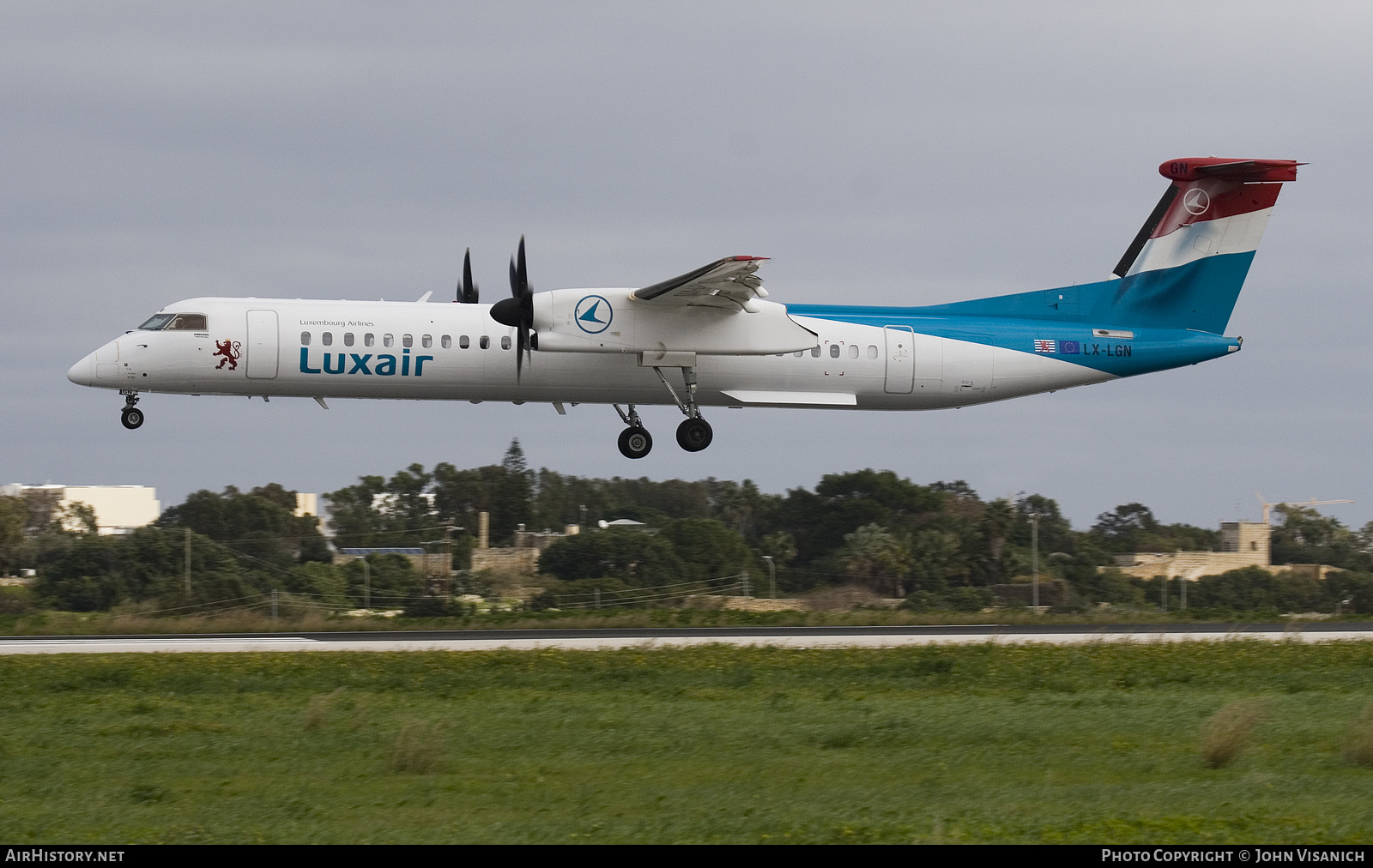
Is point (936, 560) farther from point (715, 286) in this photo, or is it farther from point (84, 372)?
point (84, 372)

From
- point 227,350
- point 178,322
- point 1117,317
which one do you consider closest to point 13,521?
point 178,322

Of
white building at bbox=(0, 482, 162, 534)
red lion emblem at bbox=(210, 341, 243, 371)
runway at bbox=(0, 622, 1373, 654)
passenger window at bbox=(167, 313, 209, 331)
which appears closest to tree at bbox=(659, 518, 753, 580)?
runway at bbox=(0, 622, 1373, 654)

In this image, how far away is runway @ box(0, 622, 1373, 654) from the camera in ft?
91.5

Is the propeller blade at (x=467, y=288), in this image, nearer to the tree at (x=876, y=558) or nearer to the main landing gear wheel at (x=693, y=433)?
the main landing gear wheel at (x=693, y=433)

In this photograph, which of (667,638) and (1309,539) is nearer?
(667,638)

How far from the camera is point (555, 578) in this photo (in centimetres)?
5169

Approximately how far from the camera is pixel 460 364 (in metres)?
29.5

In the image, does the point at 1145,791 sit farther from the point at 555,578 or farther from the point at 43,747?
the point at 555,578

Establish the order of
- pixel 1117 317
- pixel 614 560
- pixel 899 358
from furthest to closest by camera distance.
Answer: pixel 614 560 < pixel 1117 317 < pixel 899 358

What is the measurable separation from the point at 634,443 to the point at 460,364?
4376mm

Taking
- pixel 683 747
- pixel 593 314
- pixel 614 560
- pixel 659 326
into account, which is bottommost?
pixel 683 747

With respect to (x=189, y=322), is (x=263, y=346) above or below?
below

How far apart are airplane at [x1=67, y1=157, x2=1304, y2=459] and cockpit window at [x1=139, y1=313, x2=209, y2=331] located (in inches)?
1.8
